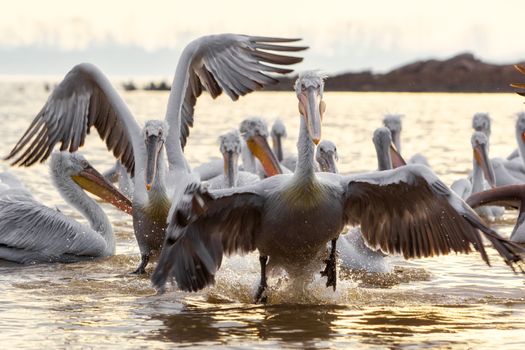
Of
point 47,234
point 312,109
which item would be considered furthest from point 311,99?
point 47,234

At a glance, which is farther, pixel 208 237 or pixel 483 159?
pixel 483 159

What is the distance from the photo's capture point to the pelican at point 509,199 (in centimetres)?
847

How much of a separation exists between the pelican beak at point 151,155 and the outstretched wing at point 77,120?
1.08 meters

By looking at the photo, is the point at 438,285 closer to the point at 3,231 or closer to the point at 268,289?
the point at 268,289

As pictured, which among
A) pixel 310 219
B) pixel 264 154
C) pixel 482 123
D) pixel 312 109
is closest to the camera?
pixel 312 109

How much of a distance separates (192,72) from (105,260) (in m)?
1.47

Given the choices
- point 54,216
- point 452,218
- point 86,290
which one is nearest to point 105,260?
point 54,216

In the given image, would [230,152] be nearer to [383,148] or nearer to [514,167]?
[383,148]

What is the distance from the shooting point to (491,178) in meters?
10.9

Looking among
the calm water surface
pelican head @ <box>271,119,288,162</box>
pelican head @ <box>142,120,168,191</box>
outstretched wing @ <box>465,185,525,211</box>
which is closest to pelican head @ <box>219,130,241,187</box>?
the calm water surface

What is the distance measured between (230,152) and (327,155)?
125cm

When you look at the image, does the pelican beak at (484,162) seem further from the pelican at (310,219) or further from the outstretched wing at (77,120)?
the pelican at (310,219)

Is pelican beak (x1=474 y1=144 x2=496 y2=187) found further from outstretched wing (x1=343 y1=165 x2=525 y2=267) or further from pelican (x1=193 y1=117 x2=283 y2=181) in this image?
outstretched wing (x1=343 y1=165 x2=525 y2=267)

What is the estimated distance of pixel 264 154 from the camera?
9.65 m
